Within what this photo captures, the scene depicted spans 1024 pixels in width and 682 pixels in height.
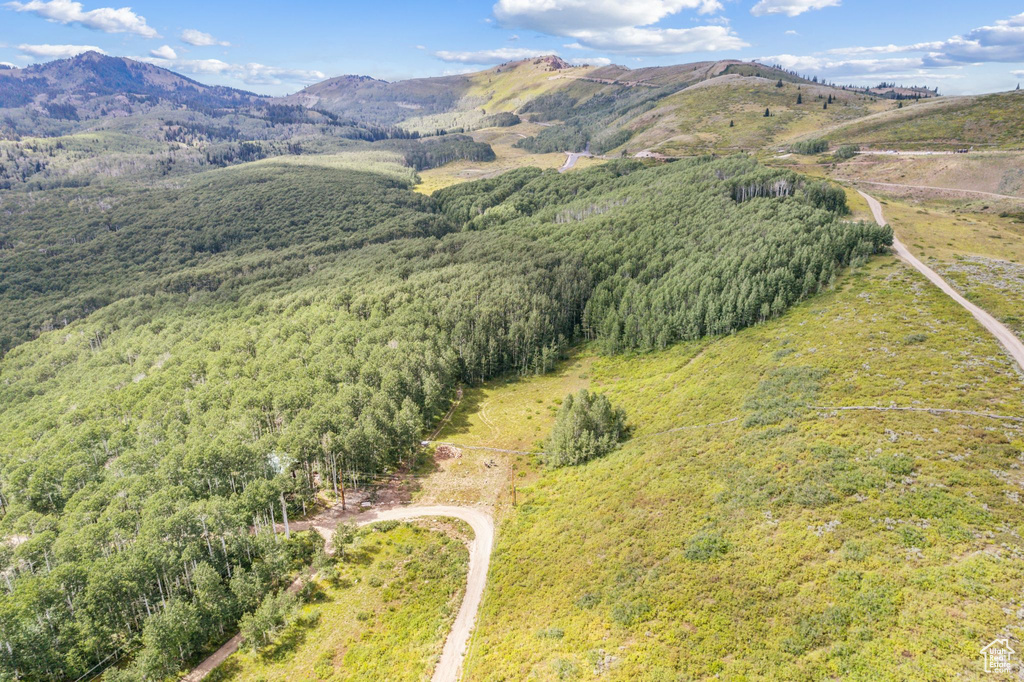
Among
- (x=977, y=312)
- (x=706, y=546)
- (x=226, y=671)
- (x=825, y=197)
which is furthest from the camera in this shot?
(x=825, y=197)

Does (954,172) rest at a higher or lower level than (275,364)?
higher

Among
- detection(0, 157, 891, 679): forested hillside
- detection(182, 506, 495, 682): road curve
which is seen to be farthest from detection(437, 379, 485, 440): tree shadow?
detection(182, 506, 495, 682): road curve

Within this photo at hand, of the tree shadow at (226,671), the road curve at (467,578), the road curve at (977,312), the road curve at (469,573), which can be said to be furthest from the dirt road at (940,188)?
the tree shadow at (226,671)

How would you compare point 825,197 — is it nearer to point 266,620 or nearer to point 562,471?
point 562,471

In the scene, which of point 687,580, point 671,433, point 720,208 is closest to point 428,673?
point 687,580

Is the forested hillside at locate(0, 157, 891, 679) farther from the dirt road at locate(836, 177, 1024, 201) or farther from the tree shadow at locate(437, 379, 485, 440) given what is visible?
the dirt road at locate(836, 177, 1024, 201)

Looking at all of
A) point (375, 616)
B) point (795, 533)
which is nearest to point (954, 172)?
point (795, 533)
